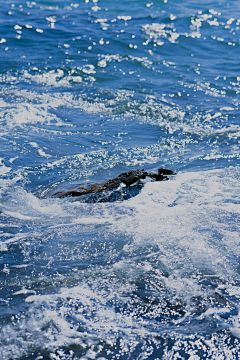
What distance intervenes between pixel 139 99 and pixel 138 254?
689cm

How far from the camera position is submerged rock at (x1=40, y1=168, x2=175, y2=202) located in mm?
5191

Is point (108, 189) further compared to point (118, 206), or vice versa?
point (108, 189)

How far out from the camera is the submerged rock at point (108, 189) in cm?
519

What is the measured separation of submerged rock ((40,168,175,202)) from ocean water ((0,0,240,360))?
0.50 feet

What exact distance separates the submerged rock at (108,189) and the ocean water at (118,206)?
0.15 meters

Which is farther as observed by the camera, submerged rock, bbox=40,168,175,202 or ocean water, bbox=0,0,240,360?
submerged rock, bbox=40,168,175,202

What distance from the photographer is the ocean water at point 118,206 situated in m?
2.91

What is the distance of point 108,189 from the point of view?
5305 millimetres

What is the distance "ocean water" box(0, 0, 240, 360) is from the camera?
9.55 feet

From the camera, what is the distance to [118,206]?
16.2 feet

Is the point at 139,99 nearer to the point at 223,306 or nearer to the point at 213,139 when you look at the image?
the point at 213,139

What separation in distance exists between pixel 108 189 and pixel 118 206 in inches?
18.4

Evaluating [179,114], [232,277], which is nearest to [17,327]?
[232,277]

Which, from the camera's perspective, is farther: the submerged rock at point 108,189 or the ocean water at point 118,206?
the submerged rock at point 108,189
